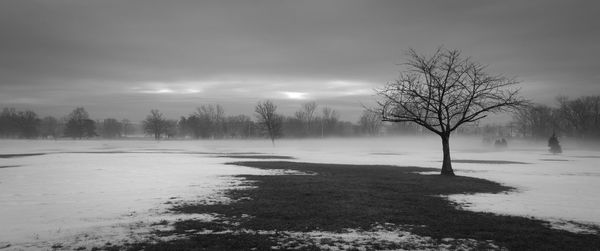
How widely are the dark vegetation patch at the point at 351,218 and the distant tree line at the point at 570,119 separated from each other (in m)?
104

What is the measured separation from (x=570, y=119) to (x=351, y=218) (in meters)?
127

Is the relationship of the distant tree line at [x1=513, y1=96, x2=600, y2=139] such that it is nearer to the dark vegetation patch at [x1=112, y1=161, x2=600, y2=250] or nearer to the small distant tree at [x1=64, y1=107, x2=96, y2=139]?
the dark vegetation patch at [x1=112, y1=161, x2=600, y2=250]

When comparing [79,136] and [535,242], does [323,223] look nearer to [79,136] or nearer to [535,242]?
[535,242]

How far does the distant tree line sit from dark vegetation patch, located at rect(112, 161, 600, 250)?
10400 cm

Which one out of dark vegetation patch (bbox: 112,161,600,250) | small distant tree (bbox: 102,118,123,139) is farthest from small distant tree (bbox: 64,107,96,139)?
dark vegetation patch (bbox: 112,161,600,250)

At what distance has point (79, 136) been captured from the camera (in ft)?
428

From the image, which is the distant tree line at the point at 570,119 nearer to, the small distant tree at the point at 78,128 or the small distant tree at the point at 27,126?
the small distant tree at the point at 78,128

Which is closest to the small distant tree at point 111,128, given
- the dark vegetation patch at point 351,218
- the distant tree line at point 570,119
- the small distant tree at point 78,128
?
the small distant tree at point 78,128

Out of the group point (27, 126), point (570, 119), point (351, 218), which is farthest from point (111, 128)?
point (351, 218)

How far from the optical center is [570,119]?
377 ft

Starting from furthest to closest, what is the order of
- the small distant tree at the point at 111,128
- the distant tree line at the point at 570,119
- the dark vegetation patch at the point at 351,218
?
the small distant tree at the point at 111,128 → the distant tree line at the point at 570,119 → the dark vegetation patch at the point at 351,218

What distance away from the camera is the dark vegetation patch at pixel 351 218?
975 centimetres

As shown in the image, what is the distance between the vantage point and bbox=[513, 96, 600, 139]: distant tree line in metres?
109

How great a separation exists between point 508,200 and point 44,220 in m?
17.3
